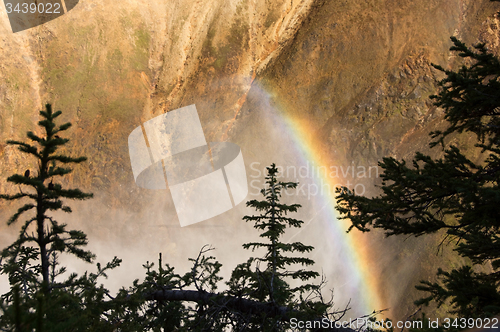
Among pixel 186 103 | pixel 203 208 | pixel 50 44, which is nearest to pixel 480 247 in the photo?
pixel 203 208

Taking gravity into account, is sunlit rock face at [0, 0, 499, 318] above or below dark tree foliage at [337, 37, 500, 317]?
above

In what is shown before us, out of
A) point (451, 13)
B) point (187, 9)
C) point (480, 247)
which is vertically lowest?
point (480, 247)

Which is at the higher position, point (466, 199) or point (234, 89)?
point (234, 89)

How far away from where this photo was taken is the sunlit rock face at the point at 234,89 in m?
24.5

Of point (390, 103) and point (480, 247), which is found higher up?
Answer: point (390, 103)

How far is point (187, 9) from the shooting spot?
31500 millimetres

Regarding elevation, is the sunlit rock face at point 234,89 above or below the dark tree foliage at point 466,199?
above

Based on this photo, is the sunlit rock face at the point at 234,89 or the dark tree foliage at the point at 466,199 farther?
the sunlit rock face at the point at 234,89

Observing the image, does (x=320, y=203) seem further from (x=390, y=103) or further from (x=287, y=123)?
(x=390, y=103)

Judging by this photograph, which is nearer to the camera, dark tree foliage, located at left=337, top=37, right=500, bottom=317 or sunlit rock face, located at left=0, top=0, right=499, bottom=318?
dark tree foliage, located at left=337, top=37, right=500, bottom=317

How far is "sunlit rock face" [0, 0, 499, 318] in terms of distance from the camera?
24.5 m

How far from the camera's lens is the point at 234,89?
28.8m

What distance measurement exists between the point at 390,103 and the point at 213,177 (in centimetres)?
1619

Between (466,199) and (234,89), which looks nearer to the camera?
(466,199)
